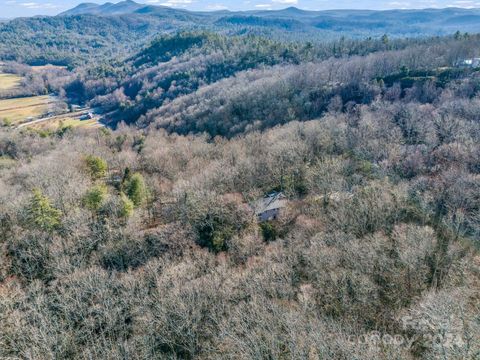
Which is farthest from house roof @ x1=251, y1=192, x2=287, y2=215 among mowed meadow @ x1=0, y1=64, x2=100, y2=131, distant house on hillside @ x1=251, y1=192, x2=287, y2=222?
mowed meadow @ x1=0, y1=64, x2=100, y2=131

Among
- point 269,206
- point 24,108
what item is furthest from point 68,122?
point 269,206

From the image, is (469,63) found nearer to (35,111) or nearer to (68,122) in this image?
(68,122)

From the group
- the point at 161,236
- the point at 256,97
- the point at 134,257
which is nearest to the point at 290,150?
the point at 161,236

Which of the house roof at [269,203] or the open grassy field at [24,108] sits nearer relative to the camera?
the house roof at [269,203]

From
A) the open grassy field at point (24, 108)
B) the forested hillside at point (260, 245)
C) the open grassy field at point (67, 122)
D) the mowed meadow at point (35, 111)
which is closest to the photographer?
the forested hillside at point (260, 245)

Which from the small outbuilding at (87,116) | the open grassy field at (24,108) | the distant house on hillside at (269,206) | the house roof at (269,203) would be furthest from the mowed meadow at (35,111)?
the distant house on hillside at (269,206)

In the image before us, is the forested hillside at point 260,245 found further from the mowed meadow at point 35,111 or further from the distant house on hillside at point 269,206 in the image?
the mowed meadow at point 35,111

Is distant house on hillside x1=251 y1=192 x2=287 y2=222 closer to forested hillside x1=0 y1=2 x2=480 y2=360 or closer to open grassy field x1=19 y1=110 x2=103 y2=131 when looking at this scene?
forested hillside x1=0 y1=2 x2=480 y2=360

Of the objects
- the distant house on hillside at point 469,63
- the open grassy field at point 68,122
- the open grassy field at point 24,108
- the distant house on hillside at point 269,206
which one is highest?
the distant house on hillside at point 469,63

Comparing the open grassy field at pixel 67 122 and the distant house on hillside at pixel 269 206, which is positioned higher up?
the distant house on hillside at pixel 269 206
